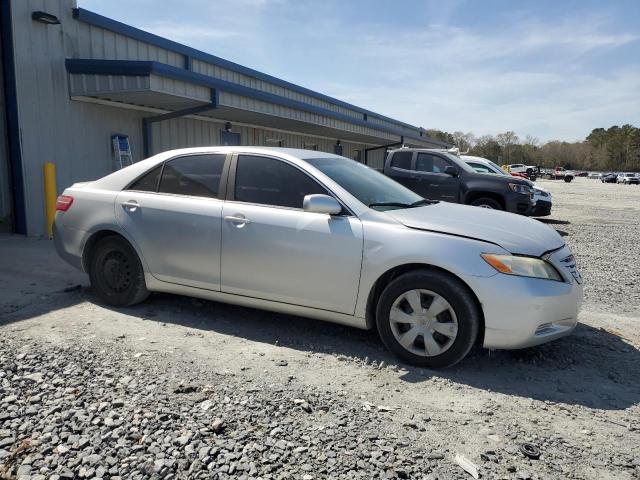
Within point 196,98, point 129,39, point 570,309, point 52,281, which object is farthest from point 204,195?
point 129,39

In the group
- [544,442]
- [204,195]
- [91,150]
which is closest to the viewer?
[544,442]

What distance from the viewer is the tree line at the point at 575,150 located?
102375mm

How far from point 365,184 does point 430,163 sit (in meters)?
7.92

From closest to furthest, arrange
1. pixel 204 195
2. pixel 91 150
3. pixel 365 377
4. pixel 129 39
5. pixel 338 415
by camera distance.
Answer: pixel 338 415, pixel 365 377, pixel 204 195, pixel 91 150, pixel 129 39

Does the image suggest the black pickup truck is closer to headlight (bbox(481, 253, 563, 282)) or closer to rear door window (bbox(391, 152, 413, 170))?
rear door window (bbox(391, 152, 413, 170))

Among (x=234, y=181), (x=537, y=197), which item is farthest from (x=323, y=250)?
(x=537, y=197)

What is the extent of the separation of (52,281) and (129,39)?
22.9 ft

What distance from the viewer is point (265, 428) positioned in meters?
2.88

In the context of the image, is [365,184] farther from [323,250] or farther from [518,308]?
[518,308]

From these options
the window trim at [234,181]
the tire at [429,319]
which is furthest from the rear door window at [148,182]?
the tire at [429,319]

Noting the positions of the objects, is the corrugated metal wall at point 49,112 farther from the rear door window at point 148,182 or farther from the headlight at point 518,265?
the headlight at point 518,265

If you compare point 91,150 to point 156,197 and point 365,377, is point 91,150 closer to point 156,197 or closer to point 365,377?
point 156,197

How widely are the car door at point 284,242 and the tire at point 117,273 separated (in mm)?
1020

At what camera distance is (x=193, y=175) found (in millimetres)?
4727
